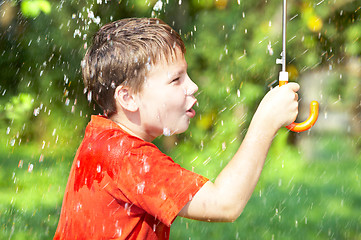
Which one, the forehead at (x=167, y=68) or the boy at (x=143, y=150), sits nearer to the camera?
the boy at (x=143, y=150)

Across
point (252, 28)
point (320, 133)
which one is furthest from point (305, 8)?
point (320, 133)

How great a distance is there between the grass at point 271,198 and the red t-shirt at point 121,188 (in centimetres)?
211

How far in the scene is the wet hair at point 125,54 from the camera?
2072mm

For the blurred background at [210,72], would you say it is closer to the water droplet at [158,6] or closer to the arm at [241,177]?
the water droplet at [158,6]

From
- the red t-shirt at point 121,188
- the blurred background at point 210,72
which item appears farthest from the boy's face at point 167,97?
the blurred background at point 210,72

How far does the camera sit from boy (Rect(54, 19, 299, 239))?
70.3 inches

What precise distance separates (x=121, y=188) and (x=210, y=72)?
181 inches

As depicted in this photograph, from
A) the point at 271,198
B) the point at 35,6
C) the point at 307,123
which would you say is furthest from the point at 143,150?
the point at 271,198

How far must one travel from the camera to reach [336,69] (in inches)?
266

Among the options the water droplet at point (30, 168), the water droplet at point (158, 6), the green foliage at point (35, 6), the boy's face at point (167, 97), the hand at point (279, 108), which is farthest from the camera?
the water droplet at point (158, 6)

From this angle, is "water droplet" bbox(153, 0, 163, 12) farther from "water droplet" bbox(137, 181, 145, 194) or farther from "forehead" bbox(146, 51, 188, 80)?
"water droplet" bbox(137, 181, 145, 194)

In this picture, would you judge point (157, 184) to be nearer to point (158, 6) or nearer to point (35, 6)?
point (35, 6)

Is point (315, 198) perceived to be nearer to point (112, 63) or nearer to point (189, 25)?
point (189, 25)

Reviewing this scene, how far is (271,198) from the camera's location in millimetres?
4965
